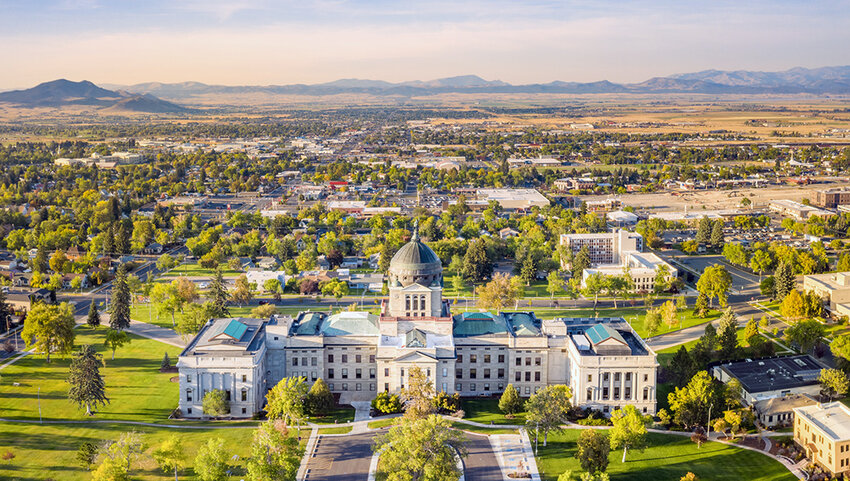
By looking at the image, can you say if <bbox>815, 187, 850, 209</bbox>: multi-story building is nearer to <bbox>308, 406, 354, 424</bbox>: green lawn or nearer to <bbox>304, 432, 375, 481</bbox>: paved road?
<bbox>308, 406, 354, 424</bbox>: green lawn

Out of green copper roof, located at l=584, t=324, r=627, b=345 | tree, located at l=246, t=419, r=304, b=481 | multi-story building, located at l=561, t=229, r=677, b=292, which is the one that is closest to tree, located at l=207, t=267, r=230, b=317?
tree, located at l=246, t=419, r=304, b=481

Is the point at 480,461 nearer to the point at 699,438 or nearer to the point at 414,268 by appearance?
the point at 699,438

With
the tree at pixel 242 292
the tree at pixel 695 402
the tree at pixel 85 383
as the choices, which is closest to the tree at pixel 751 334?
the tree at pixel 695 402

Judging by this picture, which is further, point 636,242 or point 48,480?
point 636,242

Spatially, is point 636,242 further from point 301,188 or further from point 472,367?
point 301,188

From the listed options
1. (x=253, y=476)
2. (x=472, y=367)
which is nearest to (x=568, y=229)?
(x=472, y=367)

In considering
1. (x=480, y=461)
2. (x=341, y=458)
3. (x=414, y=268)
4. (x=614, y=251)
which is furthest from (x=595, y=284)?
(x=341, y=458)

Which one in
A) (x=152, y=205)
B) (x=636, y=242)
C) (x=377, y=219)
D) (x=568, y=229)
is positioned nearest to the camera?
(x=636, y=242)
